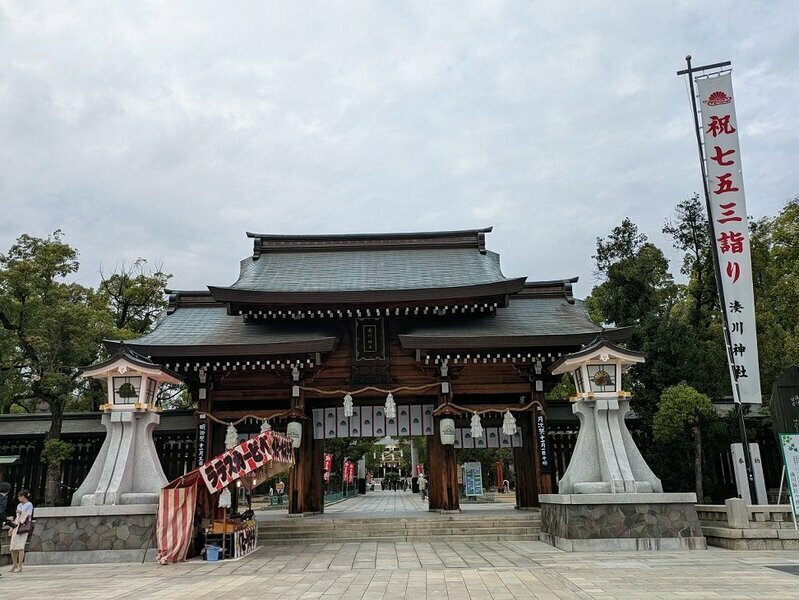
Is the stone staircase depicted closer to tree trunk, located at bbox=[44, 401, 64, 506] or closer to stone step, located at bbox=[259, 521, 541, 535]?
stone step, located at bbox=[259, 521, 541, 535]

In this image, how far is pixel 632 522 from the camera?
12508mm

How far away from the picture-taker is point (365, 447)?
1794 inches

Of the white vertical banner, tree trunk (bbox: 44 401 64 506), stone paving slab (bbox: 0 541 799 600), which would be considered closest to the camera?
stone paving slab (bbox: 0 541 799 600)

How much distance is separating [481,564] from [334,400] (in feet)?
27.7

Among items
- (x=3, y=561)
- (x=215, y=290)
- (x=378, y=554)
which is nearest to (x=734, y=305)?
(x=378, y=554)

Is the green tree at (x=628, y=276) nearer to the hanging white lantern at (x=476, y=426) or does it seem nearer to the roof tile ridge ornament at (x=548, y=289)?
the roof tile ridge ornament at (x=548, y=289)

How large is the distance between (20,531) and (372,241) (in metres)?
15.5

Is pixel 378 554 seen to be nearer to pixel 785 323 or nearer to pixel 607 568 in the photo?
pixel 607 568

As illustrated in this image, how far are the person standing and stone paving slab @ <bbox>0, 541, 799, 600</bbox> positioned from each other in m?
0.38

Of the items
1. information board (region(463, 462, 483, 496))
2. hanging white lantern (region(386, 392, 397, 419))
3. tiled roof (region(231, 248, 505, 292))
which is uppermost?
tiled roof (region(231, 248, 505, 292))

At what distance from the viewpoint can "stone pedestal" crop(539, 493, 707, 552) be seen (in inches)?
488

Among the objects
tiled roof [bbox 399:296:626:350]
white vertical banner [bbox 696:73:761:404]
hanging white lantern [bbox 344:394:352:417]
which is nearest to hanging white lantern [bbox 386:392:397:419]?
hanging white lantern [bbox 344:394:352:417]

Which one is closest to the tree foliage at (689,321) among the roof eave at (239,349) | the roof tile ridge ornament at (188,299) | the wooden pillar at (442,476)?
the wooden pillar at (442,476)

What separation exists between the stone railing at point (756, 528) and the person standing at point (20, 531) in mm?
14989
